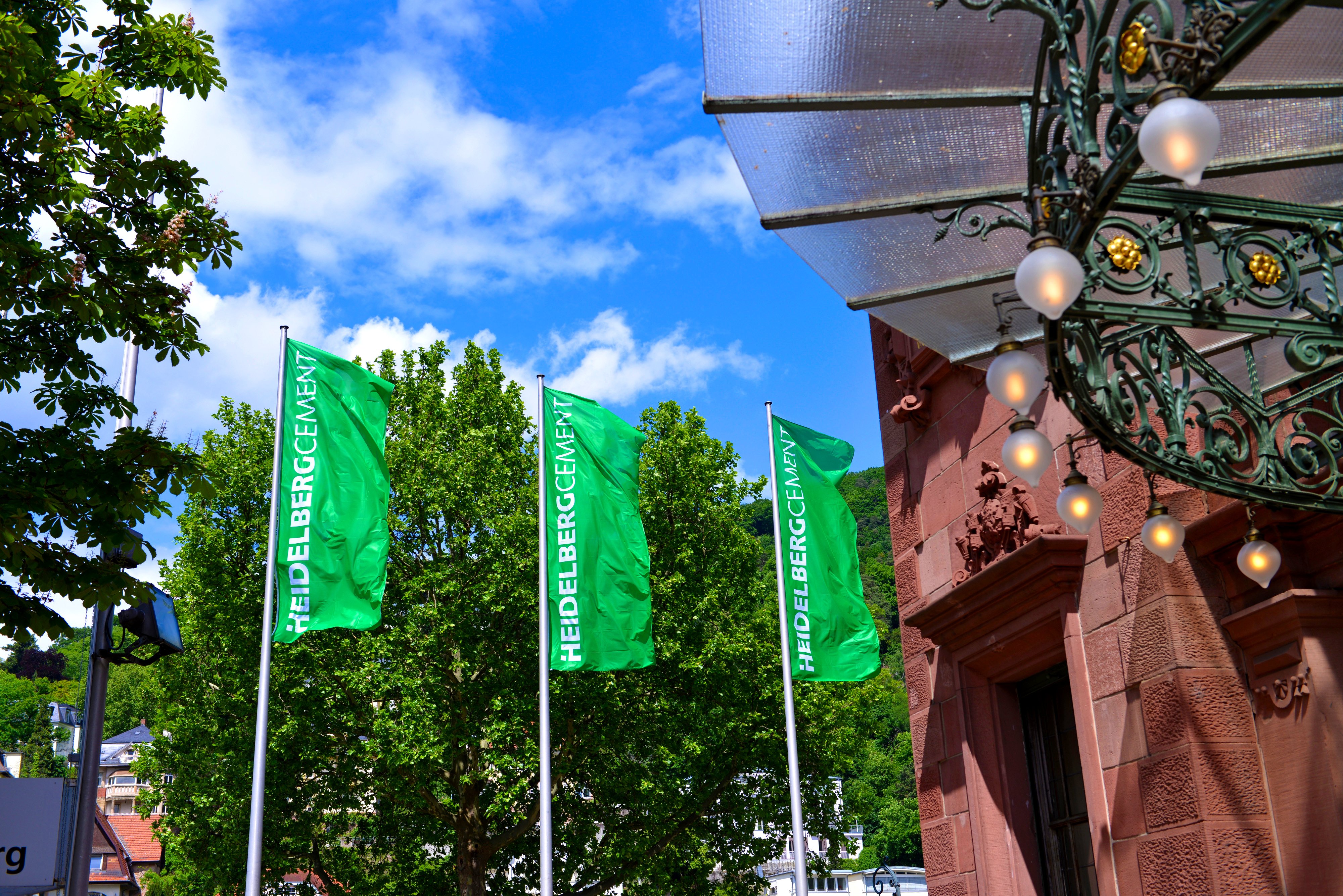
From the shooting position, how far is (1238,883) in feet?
25.6

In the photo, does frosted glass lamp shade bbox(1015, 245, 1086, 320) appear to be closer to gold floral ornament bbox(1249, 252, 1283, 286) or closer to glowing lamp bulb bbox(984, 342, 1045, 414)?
glowing lamp bulb bbox(984, 342, 1045, 414)

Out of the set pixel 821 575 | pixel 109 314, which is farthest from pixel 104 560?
pixel 821 575

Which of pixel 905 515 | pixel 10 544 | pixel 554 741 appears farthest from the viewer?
pixel 554 741

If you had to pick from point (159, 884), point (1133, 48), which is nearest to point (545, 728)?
point (1133, 48)

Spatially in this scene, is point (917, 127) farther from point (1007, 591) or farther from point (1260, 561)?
point (1007, 591)

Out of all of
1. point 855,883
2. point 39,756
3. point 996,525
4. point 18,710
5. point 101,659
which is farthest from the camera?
point 18,710

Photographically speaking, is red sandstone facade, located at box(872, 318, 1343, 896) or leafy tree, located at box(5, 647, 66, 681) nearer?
red sandstone facade, located at box(872, 318, 1343, 896)

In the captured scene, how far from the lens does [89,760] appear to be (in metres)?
8.27

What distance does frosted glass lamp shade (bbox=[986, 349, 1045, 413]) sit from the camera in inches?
211

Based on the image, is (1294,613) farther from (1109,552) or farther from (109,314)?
(109,314)

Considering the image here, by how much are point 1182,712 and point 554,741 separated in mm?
20013

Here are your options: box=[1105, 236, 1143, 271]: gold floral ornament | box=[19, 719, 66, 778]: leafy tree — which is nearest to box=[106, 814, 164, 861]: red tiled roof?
box=[19, 719, 66, 778]: leafy tree

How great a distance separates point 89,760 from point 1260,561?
8.16 m

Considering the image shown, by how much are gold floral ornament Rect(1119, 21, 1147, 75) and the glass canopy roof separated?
5.00ft
